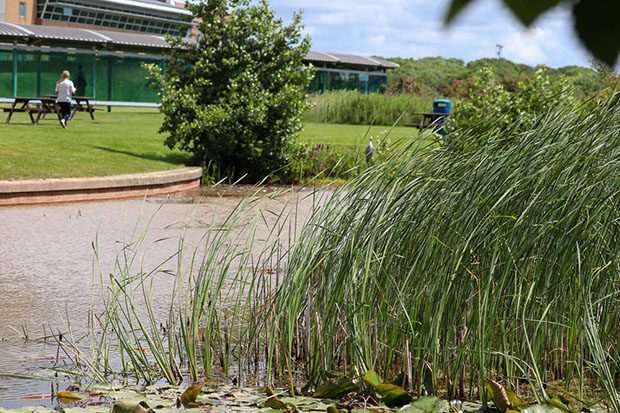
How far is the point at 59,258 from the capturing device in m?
9.20

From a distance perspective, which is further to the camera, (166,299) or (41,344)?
(166,299)

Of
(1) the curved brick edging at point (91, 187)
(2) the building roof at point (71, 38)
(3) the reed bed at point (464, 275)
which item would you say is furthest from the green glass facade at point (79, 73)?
(3) the reed bed at point (464, 275)

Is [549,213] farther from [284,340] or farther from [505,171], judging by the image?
[284,340]

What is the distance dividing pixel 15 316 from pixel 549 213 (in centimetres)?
375

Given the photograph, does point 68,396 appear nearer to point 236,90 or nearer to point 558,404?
point 558,404

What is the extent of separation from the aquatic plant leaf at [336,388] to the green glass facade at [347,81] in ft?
124

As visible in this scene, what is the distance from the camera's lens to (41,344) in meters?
5.86

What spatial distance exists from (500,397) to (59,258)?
5.93 m

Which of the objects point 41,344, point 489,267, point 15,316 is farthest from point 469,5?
point 15,316

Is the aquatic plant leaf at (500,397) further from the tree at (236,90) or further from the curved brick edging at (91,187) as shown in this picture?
the tree at (236,90)

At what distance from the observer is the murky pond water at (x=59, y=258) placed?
5.36 m

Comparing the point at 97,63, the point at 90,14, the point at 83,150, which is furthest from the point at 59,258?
the point at 90,14

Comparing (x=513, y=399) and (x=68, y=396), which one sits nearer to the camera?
(x=513, y=399)

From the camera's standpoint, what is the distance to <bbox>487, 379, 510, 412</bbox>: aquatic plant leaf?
157 inches
